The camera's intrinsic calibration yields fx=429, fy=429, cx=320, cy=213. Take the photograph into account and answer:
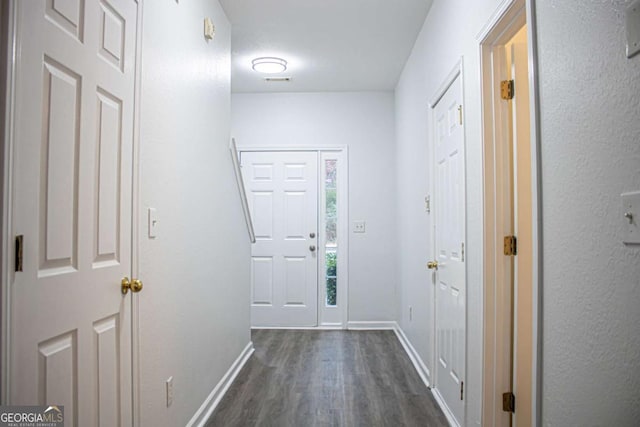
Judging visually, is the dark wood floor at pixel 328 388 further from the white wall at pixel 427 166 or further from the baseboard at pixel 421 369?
the white wall at pixel 427 166

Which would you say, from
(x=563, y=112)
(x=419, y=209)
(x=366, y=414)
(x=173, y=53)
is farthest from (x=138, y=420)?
(x=419, y=209)

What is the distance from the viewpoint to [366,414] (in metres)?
2.54

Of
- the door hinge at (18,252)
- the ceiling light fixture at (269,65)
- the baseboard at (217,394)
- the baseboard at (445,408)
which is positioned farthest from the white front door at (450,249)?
the door hinge at (18,252)

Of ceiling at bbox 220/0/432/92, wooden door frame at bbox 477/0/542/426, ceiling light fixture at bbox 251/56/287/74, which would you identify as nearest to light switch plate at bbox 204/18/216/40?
ceiling at bbox 220/0/432/92

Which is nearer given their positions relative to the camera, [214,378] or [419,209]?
[214,378]

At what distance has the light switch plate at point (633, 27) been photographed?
877 mm

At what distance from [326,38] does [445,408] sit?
9.17ft

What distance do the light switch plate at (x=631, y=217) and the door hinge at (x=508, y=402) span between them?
1.23 m

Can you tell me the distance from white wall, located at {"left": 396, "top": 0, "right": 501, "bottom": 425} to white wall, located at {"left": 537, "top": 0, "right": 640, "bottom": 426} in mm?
679

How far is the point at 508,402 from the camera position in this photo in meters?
1.90

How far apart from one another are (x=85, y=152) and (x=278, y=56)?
2823 millimetres

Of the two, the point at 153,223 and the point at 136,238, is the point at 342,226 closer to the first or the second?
the point at 153,223

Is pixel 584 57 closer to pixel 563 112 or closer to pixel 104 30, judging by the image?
pixel 563 112

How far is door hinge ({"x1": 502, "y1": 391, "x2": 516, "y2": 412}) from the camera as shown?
1899mm
